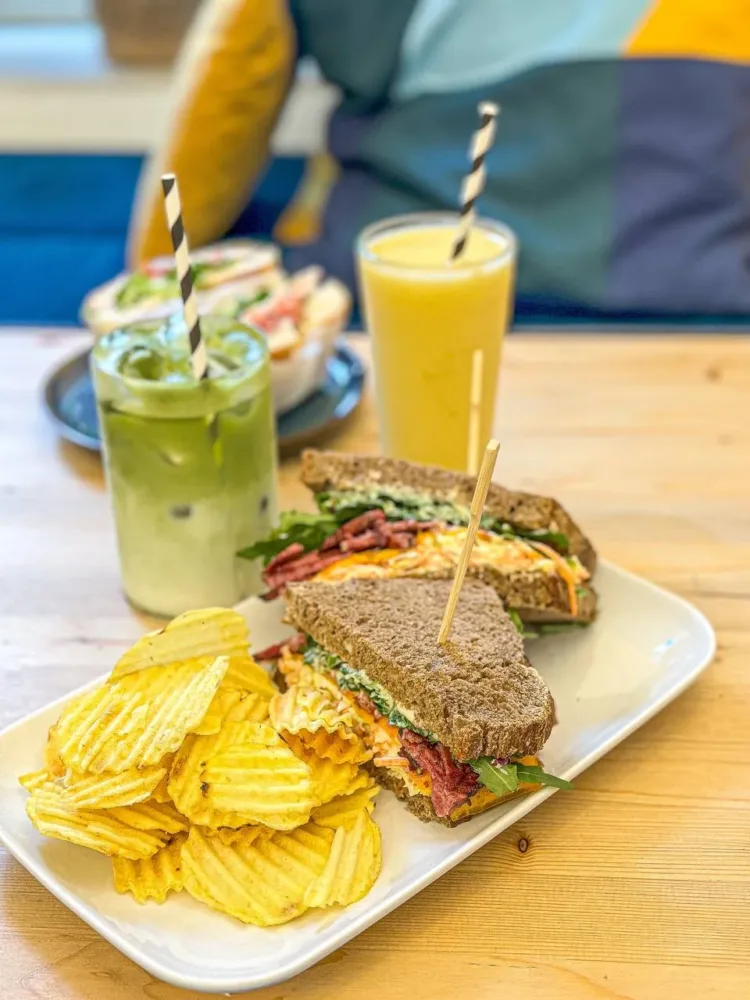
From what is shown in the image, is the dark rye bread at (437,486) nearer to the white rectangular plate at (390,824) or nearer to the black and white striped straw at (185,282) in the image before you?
the white rectangular plate at (390,824)

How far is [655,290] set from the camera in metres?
Result: 2.47

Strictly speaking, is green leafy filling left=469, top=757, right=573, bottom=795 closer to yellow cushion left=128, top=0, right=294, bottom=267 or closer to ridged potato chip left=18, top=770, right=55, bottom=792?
ridged potato chip left=18, top=770, right=55, bottom=792

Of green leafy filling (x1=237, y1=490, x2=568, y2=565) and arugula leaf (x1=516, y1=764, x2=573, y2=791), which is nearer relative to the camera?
arugula leaf (x1=516, y1=764, x2=573, y2=791)

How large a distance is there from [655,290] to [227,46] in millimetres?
1090

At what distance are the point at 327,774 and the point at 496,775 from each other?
0.51ft

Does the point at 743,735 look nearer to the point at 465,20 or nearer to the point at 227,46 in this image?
the point at 227,46

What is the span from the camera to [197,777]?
965 mm

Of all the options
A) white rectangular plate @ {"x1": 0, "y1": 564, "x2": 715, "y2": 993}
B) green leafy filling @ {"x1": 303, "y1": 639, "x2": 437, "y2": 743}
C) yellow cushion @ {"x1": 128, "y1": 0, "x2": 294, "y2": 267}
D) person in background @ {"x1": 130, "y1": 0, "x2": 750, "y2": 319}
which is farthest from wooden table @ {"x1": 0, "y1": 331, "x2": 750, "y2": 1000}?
yellow cushion @ {"x1": 128, "y1": 0, "x2": 294, "y2": 267}

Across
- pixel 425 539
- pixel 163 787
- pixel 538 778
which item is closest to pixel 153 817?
pixel 163 787

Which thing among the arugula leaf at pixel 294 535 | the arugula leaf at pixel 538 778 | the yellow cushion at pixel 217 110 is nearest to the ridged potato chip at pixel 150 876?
the arugula leaf at pixel 538 778

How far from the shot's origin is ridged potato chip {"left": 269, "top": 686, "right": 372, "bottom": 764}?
1.01m

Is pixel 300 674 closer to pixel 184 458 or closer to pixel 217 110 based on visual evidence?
pixel 184 458

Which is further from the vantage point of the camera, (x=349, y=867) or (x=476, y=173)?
(x=476, y=173)

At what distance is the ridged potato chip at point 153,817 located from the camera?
95 cm
